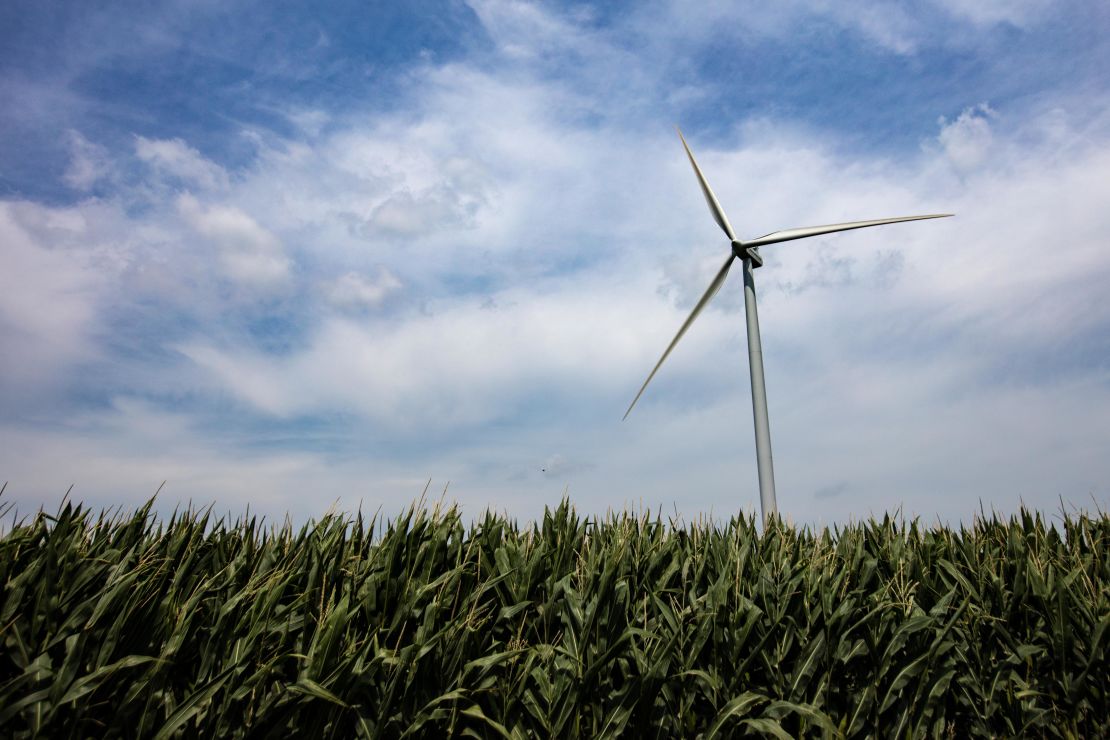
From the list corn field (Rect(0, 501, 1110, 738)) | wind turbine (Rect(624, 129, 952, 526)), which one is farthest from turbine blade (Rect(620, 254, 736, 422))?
corn field (Rect(0, 501, 1110, 738))

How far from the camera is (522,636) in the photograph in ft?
24.7

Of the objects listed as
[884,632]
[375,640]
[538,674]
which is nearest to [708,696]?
[538,674]

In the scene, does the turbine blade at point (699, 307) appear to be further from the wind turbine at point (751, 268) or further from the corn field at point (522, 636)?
the corn field at point (522, 636)

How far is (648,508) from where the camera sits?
33.1ft

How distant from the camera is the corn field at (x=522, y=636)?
19.9 ft

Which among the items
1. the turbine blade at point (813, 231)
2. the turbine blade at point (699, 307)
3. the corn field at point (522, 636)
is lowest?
the corn field at point (522, 636)

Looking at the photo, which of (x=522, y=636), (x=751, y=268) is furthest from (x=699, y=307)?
(x=522, y=636)

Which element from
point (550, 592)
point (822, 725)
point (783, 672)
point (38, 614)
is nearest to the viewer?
point (38, 614)

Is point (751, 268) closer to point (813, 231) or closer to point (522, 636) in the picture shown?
point (813, 231)

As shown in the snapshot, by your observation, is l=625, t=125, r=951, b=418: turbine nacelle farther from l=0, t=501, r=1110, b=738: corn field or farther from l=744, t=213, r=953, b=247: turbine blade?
l=0, t=501, r=1110, b=738: corn field

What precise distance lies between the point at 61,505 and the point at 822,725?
8.94 m

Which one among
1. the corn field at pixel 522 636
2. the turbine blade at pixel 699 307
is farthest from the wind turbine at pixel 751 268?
the corn field at pixel 522 636

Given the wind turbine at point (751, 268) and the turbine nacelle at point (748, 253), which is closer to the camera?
the wind turbine at point (751, 268)

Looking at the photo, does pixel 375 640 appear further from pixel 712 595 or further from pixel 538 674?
pixel 712 595
